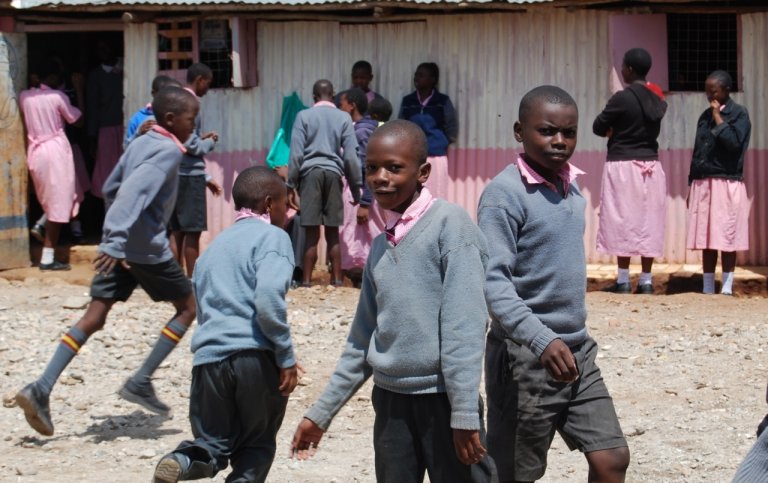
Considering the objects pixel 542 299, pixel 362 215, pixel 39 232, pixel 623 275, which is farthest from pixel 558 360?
pixel 39 232

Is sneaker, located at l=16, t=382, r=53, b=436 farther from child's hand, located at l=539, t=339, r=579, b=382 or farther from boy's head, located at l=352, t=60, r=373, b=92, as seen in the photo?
boy's head, located at l=352, t=60, r=373, b=92

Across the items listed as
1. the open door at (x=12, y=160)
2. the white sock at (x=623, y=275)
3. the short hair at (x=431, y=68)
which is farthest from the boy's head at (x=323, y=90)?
the open door at (x=12, y=160)

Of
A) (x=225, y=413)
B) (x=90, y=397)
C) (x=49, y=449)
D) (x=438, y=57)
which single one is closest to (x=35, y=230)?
(x=438, y=57)

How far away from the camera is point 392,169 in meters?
4.02

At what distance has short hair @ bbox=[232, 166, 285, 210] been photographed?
5.04 m

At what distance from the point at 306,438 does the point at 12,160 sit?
352 inches

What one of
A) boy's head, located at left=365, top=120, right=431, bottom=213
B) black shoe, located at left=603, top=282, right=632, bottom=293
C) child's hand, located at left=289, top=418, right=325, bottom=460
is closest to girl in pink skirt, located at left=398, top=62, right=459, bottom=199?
black shoe, located at left=603, top=282, right=632, bottom=293

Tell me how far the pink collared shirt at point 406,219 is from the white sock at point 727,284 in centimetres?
709

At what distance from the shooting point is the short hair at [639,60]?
10391 mm

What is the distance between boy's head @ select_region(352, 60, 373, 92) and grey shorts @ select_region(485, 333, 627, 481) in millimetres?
7503

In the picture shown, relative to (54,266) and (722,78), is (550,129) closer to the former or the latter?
(722,78)

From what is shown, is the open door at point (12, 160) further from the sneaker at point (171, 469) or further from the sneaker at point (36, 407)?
the sneaker at point (171, 469)

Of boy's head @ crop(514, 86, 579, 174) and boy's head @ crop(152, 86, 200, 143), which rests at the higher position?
boy's head @ crop(152, 86, 200, 143)

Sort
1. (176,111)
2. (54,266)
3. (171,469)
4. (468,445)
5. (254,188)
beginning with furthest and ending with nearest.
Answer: (54,266)
(176,111)
(254,188)
(171,469)
(468,445)
